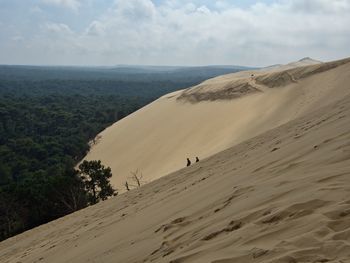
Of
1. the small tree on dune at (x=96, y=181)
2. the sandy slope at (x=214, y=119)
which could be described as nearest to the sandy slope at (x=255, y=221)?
the small tree on dune at (x=96, y=181)

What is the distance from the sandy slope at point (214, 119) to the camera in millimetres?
26375

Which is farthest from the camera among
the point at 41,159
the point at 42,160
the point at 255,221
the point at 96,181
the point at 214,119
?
the point at 41,159

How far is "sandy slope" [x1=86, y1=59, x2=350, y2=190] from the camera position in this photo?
26375 mm

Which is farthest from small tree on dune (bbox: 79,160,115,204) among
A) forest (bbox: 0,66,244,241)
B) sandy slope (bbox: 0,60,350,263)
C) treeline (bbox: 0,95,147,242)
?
sandy slope (bbox: 0,60,350,263)

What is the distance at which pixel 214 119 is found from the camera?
1294 inches

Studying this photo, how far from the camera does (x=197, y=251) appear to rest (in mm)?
3305

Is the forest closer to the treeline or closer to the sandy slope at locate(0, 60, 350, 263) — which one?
the treeline

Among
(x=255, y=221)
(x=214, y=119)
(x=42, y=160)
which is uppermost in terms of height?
(x=255, y=221)

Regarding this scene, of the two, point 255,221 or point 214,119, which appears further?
point 214,119

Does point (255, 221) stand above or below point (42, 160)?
above

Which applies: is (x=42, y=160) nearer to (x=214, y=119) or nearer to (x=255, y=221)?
(x=214, y=119)

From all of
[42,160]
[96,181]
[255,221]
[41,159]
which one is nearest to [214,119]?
[96,181]

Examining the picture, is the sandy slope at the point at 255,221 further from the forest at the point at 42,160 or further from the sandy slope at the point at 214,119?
the sandy slope at the point at 214,119

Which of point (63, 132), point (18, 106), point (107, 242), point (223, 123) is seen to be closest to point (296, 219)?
point (107, 242)
